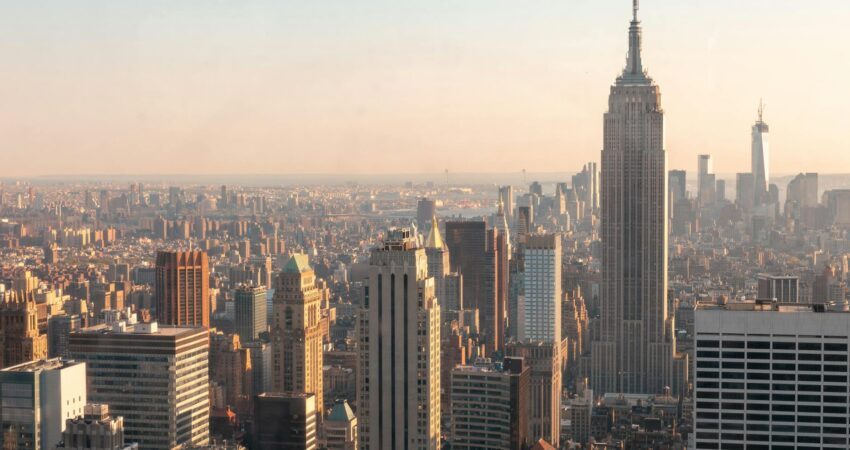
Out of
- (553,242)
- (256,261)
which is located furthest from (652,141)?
(256,261)

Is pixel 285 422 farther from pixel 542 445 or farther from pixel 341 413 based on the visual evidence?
pixel 542 445

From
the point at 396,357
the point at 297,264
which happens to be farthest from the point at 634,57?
the point at 396,357

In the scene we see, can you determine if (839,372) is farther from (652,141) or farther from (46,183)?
(652,141)

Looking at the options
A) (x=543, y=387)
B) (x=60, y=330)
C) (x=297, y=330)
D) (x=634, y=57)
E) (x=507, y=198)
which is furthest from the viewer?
(x=634, y=57)

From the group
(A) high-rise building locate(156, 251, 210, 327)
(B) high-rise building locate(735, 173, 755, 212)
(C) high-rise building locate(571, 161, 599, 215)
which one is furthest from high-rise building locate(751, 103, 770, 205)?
(A) high-rise building locate(156, 251, 210, 327)

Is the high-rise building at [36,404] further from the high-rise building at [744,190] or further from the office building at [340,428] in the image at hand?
the high-rise building at [744,190]

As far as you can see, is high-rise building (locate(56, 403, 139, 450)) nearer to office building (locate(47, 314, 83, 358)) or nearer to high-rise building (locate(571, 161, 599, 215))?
office building (locate(47, 314, 83, 358))
